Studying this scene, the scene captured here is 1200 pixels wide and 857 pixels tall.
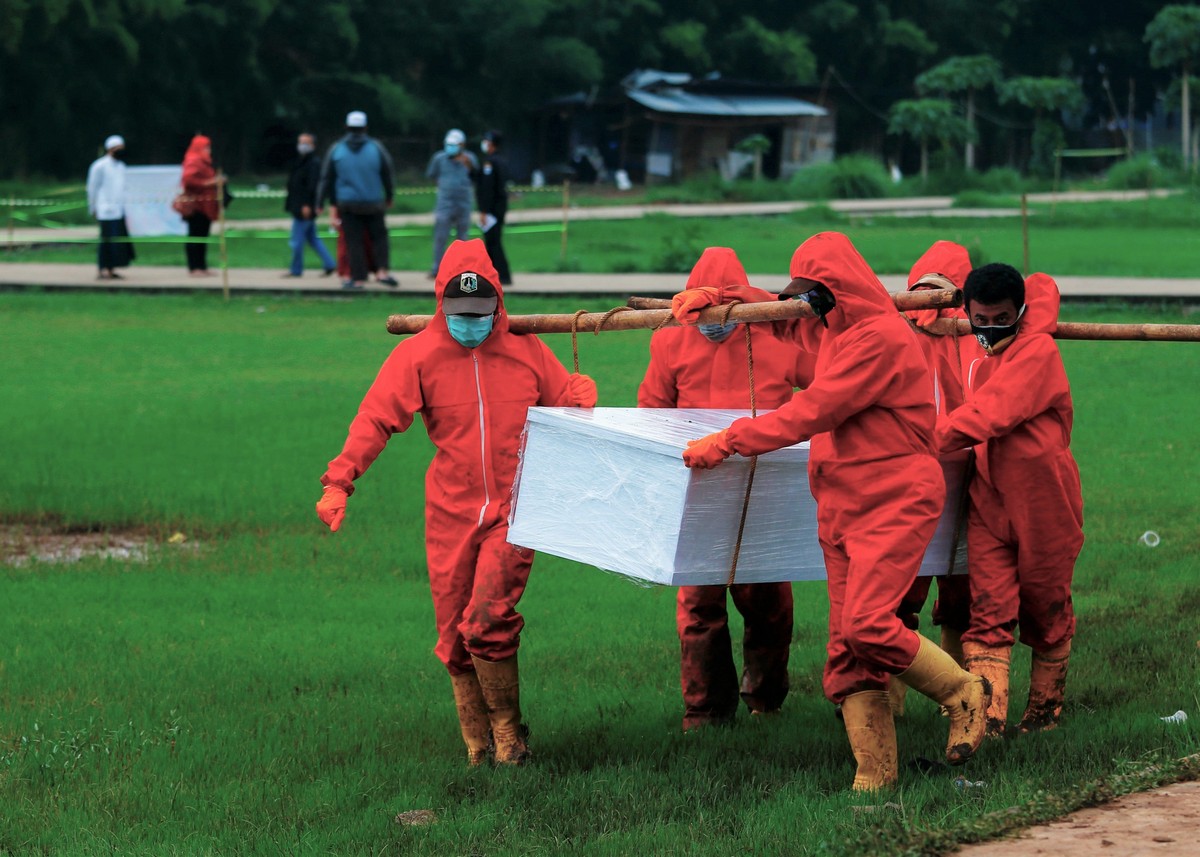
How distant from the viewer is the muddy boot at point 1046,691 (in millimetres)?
6441

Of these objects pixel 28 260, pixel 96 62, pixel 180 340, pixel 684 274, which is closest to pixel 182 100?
pixel 96 62

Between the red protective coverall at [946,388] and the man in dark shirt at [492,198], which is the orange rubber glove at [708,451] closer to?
the red protective coverall at [946,388]

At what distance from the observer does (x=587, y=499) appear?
19.1 feet

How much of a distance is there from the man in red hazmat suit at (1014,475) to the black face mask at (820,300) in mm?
740

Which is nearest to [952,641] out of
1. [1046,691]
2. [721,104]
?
[1046,691]

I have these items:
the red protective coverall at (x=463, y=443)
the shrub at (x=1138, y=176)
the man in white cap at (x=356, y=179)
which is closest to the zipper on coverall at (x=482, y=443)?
the red protective coverall at (x=463, y=443)

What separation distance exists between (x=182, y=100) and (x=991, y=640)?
43039 millimetres

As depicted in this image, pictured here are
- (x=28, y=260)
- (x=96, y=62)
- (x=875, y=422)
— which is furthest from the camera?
(x=96, y=62)

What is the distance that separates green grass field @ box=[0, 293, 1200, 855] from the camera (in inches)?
218

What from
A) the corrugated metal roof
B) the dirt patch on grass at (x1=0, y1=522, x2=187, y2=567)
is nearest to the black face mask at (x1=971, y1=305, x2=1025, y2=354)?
the dirt patch on grass at (x1=0, y1=522, x2=187, y2=567)

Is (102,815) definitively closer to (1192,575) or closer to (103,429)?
(1192,575)

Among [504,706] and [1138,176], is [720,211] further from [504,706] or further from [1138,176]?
[504,706]

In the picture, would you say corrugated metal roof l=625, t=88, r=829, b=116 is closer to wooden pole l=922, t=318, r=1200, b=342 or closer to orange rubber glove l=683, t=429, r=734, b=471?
wooden pole l=922, t=318, r=1200, b=342

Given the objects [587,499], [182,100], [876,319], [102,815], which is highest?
[182,100]
